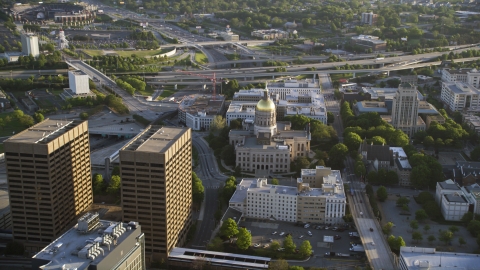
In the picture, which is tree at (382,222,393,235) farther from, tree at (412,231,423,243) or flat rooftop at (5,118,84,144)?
flat rooftop at (5,118,84,144)

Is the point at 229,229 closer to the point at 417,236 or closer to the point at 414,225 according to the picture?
the point at 417,236

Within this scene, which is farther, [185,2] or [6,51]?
[185,2]

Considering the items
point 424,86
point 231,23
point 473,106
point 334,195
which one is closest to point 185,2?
point 231,23

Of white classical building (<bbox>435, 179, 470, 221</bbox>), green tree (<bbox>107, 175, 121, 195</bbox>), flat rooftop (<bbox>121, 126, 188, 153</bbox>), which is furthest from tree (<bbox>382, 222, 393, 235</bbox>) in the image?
green tree (<bbox>107, 175, 121, 195</bbox>)

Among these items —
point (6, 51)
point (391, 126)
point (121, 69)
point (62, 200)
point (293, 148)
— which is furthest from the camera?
point (6, 51)

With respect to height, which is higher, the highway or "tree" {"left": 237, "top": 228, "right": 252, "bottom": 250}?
"tree" {"left": 237, "top": 228, "right": 252, "bottom": 250}

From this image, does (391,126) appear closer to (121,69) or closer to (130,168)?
(130,168)

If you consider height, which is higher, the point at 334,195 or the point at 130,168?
the point at 130,168
